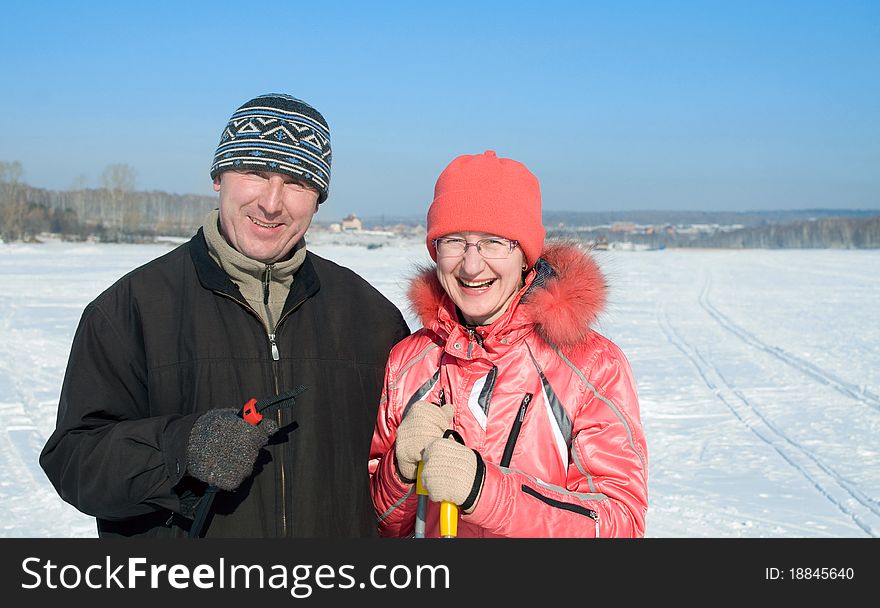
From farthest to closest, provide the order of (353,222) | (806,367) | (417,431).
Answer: (353,222), (806,367), (417,431)

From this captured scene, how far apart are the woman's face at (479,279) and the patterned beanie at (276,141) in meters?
0.48

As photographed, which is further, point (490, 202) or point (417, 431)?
point (490, 202)

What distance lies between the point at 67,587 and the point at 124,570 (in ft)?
0.50

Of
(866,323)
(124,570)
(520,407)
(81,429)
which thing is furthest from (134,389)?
(866,323)

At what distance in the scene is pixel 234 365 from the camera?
2.31 meters

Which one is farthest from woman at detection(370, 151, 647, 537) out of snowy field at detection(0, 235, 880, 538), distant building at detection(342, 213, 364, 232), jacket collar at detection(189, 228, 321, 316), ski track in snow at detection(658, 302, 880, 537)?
distant building at detection(342, 213, 364, 232)

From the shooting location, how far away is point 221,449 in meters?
2.04

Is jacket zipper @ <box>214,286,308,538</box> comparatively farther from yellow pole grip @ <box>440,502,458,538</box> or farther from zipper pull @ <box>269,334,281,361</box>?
yellow pole grip @ <box>440,502,458,538</box>

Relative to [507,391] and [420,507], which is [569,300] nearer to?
[507,391]

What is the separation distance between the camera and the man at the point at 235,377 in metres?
2.07

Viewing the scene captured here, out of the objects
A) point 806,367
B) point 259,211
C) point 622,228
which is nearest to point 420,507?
point 259,211

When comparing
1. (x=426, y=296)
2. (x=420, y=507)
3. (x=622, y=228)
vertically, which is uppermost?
(x=622, y=228)

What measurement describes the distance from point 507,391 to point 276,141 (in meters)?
1.01

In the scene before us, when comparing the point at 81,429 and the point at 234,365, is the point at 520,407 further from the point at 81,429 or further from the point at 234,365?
the point at 81,429
